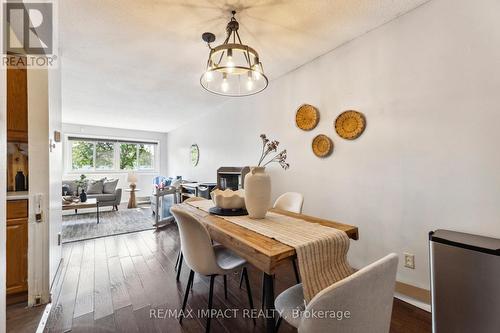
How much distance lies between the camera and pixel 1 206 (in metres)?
0.88

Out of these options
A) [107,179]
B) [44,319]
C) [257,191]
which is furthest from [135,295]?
[107,179]

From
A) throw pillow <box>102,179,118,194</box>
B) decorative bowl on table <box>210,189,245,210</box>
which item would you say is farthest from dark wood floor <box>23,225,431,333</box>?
throw pillow <box>102,179,118,194</box>

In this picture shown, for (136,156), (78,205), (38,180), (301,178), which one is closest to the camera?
(38,180)

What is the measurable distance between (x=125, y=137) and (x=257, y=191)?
679 centimetres

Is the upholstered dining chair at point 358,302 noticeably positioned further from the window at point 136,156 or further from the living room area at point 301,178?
the window at point 136,156

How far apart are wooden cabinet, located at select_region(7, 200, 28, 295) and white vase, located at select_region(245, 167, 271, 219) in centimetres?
200

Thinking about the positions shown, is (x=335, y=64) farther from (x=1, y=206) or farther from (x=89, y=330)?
(x=89, y=330)

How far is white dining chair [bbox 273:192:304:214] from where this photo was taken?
2094 millimetres

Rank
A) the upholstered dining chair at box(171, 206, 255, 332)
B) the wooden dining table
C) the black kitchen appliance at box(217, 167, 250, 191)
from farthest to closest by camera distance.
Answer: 1. the black kitchen appliance at box(217, 167, 250, 191)
2. the upholstered dining chair at box(171, 206, 255, 332)
3. the wooden dining table

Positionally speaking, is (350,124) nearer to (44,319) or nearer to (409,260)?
(409,260)

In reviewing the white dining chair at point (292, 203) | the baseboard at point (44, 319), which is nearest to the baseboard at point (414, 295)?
the white dining chair at point (292, 203)

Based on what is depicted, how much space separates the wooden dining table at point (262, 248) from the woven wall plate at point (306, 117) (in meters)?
1.36

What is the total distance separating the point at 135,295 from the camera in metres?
1.97

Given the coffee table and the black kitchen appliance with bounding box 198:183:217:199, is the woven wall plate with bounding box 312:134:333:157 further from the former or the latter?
the coffee table
